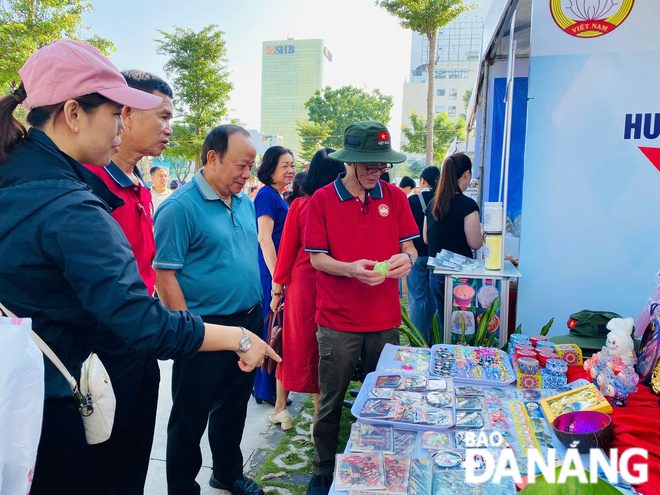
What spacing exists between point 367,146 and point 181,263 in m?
1.05

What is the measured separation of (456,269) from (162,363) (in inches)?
117

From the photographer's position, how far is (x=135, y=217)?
1.96 m

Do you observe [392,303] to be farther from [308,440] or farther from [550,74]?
[550,74]

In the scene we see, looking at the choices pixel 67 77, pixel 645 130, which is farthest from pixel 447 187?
pixel 67 77

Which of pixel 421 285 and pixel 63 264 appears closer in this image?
pixel 63 264

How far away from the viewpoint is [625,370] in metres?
1.79

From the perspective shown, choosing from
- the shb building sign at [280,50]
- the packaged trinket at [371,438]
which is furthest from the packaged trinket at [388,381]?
the shb building sign at [280,50]

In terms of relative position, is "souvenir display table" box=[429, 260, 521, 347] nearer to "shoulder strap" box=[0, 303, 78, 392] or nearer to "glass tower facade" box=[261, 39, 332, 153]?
"shoulder strap" box=[0, 303, 78, 392]

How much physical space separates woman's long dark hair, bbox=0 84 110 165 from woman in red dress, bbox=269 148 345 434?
1.57m

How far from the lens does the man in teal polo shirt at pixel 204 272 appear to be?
2131 mm

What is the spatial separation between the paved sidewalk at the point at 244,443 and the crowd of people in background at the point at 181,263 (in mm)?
112

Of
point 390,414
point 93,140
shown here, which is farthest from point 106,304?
point 390,414

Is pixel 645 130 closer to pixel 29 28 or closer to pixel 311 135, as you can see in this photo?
pixel 29 28

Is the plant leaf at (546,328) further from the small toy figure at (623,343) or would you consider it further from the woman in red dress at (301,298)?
the woman in red dress at (301,298)
